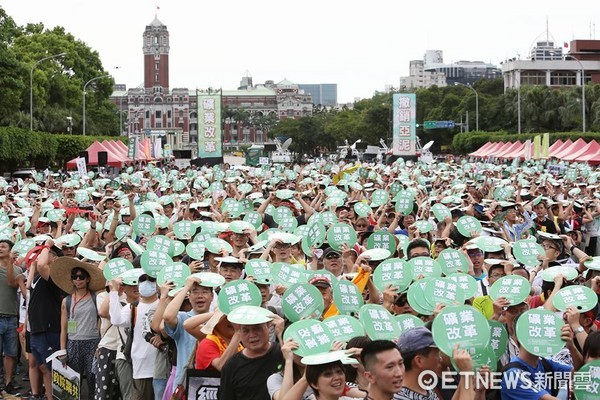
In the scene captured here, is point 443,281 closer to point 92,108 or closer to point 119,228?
point 119,228

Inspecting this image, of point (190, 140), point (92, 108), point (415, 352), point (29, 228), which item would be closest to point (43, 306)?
point (29, 228)

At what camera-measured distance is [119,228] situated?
12477 millimetres

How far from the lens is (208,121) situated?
45188 millimetres

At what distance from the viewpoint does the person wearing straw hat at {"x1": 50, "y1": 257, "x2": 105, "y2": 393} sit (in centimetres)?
880

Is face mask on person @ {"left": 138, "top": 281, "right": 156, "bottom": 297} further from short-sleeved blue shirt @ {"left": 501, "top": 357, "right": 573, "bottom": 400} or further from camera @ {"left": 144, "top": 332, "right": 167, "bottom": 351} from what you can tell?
short-sleeved blue shirt @ {"left": 501, "top": 357, "right": 573, "bottom": 400}

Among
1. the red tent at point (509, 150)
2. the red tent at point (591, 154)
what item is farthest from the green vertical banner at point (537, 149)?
the red tent at point (509, 150)

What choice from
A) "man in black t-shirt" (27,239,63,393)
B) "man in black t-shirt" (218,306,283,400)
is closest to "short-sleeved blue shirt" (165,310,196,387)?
"man in black t-shirt" (218,306,283,400)

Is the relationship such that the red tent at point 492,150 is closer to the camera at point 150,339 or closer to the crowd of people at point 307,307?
the crowd of people at point 307,307

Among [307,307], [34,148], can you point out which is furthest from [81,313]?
[34,148]

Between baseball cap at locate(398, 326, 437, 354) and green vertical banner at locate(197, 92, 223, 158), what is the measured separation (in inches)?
1551

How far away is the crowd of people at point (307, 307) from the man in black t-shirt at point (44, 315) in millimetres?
13

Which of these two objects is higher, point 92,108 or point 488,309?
point 92,108

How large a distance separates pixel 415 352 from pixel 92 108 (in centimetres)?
7957

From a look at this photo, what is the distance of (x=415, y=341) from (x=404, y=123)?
123 ft
